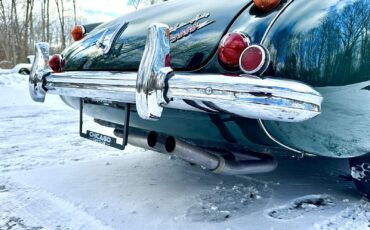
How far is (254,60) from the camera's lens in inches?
75.4

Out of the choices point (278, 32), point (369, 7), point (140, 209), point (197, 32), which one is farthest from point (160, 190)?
point (369, 7)

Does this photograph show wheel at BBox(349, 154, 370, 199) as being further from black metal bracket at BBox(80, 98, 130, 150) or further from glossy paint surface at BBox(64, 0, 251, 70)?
black metal bracket at BBox(80, 98, 130, 150)

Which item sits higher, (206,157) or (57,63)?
(57,63)

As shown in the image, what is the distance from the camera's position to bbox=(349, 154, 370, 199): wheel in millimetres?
2367

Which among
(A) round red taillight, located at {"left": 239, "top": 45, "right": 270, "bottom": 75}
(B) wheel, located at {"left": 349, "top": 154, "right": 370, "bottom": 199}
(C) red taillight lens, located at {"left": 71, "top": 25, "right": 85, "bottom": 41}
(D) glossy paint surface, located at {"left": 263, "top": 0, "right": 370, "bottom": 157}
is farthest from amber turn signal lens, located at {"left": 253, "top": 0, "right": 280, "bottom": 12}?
(C) red taillight lens, located at {"left": 71, "top": 25, "right": 85, "bottom": 41}

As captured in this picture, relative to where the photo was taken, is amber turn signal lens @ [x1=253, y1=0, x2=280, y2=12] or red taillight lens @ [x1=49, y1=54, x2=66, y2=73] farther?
red taillight lens @ [x1=49, y1=54, x2=66, y2=73]

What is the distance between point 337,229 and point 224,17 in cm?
131

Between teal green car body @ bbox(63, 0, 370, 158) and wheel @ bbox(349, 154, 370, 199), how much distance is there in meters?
0.32

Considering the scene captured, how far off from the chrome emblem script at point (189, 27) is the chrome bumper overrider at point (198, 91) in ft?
1.03

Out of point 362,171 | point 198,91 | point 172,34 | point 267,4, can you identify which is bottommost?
point 362,171

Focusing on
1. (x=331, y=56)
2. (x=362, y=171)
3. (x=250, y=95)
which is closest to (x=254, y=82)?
(x=250, y=95)

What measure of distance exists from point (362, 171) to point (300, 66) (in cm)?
91

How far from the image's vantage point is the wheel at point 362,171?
2.37 meters

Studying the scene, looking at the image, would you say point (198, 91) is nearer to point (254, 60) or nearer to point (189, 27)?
point (254, 60)
